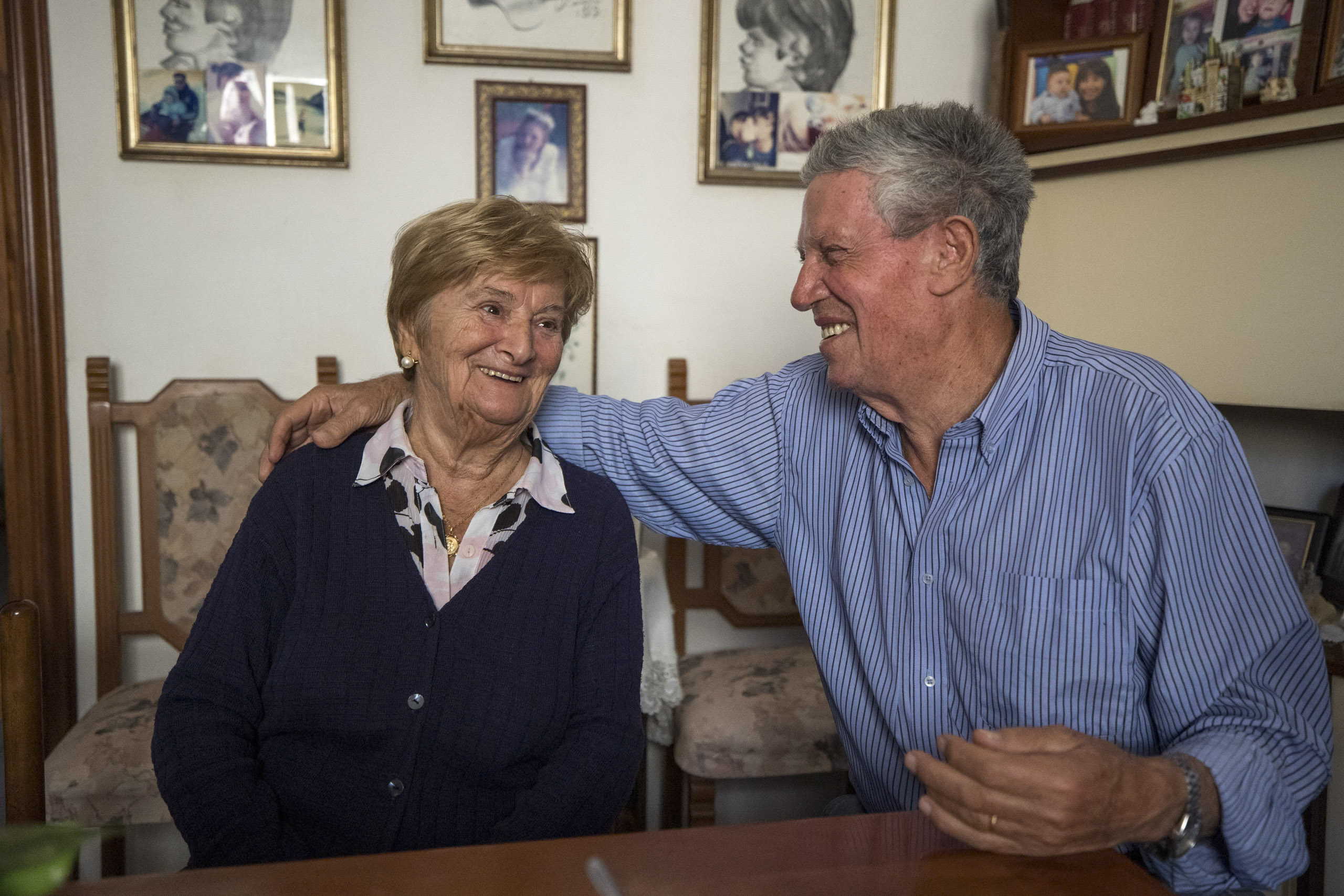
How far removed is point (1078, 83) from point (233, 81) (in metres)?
2.31

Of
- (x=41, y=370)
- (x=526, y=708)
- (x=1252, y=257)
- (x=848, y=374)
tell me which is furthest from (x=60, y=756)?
(x=1252, y=257)

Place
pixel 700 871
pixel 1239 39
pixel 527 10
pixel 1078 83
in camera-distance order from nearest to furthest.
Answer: pixel 700 871, pixel 1239 39, pixel 1078 83, pixel 527 10

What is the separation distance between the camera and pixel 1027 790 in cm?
84

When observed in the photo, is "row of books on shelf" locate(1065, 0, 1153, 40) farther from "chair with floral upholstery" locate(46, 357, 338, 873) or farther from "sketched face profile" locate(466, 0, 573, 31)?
"chair with floral upholstery" locate(46, 357, 338, 873)

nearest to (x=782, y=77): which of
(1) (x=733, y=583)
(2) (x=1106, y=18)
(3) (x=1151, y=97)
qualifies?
(2) (x=1106, y=18)

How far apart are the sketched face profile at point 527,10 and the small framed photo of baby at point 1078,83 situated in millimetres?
1312

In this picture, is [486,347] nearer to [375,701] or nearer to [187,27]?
[375,701]

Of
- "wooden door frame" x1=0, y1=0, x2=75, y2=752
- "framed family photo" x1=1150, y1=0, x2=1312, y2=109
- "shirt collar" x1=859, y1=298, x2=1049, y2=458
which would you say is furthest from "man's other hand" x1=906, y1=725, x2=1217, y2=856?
"wooden door frame" x1=0, y1=0, x2=75, y2=752

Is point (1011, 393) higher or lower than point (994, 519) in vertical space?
higher

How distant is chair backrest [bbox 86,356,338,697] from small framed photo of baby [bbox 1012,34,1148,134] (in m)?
2.28

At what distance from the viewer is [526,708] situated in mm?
1312

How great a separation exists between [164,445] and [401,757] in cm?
170

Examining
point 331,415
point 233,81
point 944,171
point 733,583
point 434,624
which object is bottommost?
point 733,583

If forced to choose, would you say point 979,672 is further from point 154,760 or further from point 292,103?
point 292,103
